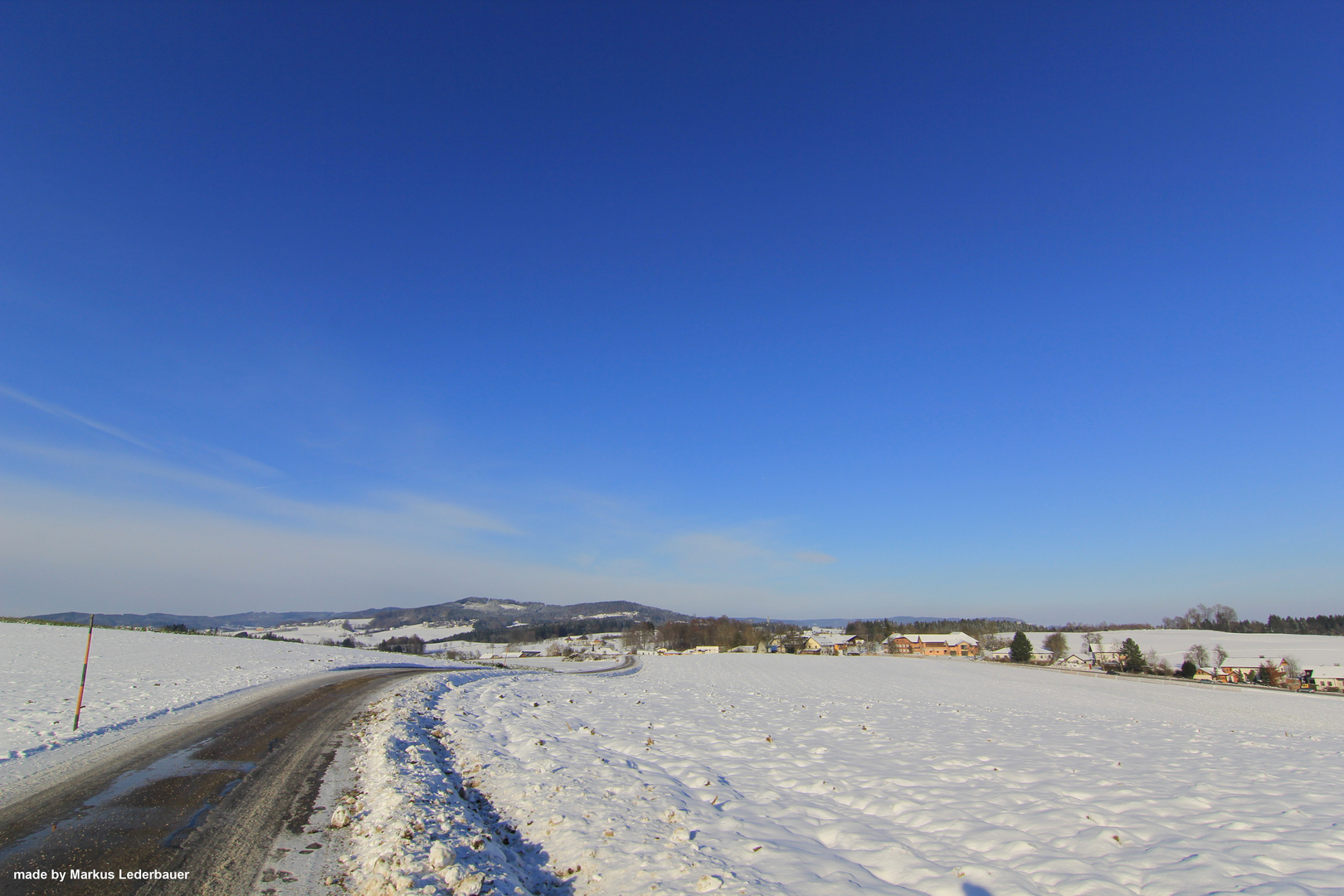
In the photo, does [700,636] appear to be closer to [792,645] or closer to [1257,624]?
[792,645]

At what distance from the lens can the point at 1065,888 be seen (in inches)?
268

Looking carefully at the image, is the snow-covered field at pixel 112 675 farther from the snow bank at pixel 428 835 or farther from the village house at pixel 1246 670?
the village house at pixel 1246 670

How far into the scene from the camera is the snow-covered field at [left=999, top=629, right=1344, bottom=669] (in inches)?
4225

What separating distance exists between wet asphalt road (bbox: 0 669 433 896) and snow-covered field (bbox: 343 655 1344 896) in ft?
3.85

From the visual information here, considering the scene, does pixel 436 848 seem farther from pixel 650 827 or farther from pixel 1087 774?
pixel 1087 774

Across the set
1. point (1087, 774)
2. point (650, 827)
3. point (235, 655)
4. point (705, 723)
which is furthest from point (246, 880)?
point (235, 655)

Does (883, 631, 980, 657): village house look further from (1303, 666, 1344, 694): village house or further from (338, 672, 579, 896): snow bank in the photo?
(338, 672, 579, 896): snow bank

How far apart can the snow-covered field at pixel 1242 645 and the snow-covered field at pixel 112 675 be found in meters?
145

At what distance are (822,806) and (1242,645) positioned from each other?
17439 cm

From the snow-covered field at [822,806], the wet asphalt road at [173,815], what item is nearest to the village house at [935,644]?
the snow-covered field at [822,806]

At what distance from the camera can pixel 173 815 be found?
816cm

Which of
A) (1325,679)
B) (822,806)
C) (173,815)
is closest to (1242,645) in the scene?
(1325,679)

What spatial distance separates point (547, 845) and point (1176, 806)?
1036cm

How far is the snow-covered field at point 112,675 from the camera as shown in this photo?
1354cm
